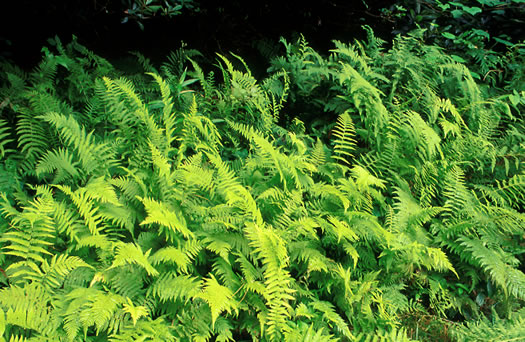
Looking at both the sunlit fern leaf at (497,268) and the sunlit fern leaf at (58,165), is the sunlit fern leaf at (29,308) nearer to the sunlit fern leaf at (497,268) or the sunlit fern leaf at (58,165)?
the sunlit fern leaf at (58,165)

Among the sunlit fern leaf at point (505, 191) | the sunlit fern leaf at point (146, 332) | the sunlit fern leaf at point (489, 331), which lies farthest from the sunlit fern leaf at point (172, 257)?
the sunlit fern leaf at point (505, 191)

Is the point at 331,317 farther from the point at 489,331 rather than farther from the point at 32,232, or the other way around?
the point at 32,232

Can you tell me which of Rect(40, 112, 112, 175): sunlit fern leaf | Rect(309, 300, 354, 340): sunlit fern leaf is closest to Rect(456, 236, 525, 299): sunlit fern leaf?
Rect(309, 300, 354, 340): sunlit fern leaf

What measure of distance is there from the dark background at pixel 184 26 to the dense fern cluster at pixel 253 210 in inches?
11.1

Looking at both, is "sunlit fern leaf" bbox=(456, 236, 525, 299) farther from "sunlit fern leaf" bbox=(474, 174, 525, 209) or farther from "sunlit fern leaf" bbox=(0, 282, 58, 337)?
"sunlit fern leaf" bbox=(0, 282, 58, 337)

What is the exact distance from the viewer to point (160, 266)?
241 cm

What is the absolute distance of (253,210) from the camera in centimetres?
251

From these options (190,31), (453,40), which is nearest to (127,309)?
(190,31)

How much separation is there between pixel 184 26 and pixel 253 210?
8.84 ft

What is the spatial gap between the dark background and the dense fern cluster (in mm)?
281

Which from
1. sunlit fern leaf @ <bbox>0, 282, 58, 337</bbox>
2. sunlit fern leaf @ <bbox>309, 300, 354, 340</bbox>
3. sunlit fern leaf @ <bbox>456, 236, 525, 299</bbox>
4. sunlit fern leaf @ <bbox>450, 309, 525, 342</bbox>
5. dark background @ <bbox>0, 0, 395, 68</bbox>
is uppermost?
dark background @ <bbox>0, 0, 395, 68</bbox>

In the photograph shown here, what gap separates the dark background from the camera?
3395 mm

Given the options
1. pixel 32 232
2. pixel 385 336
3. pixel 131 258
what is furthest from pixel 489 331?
pixel 32 232

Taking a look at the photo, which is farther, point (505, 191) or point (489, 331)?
point (505, 191)
